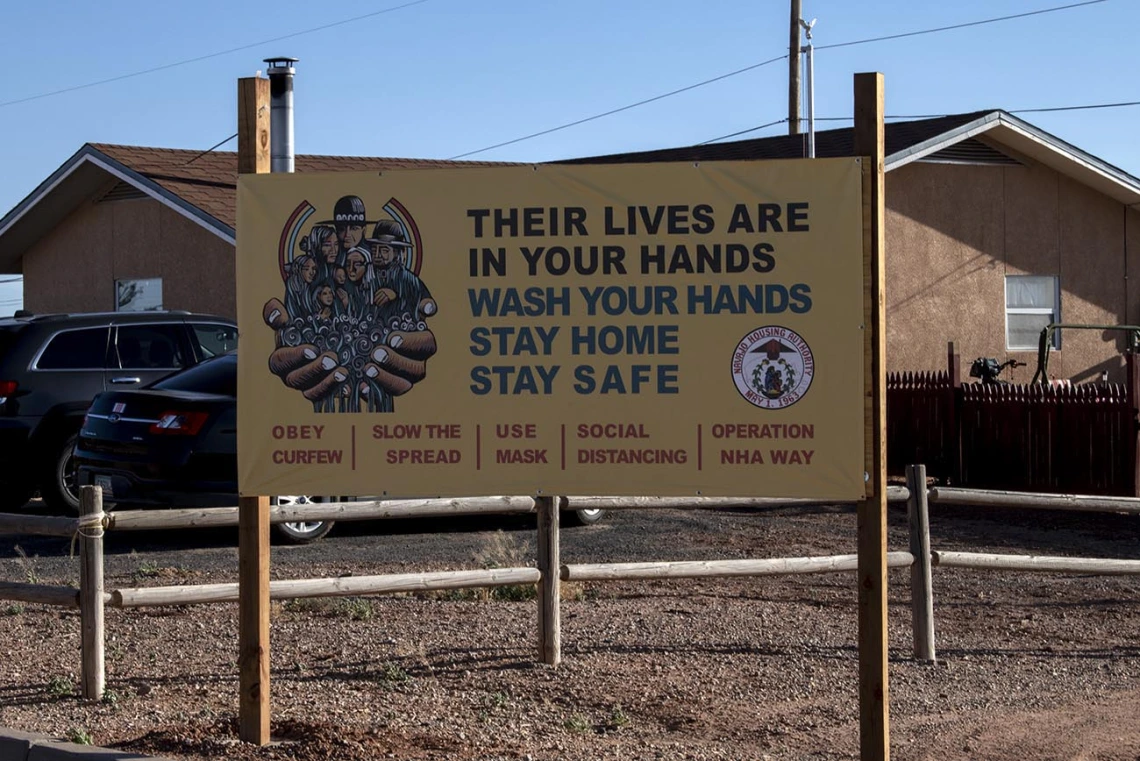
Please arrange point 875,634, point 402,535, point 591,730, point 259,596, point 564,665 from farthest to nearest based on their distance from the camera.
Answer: point 402,535 < point 564,665 < point 591,730 < point 259,596 < point 875,634

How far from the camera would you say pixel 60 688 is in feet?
23.1

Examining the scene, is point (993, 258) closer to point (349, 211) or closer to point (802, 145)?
point (802, 145)

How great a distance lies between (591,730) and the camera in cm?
642

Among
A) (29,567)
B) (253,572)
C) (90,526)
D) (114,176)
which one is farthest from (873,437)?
(114,176)

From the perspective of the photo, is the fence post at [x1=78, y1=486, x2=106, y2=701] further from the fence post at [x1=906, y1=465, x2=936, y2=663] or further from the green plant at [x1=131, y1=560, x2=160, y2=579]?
the fence post at [x1=906, y1=465, x2=936, y2=663]

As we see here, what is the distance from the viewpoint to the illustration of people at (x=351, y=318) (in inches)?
235

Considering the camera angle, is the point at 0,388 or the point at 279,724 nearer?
the point at 279,724

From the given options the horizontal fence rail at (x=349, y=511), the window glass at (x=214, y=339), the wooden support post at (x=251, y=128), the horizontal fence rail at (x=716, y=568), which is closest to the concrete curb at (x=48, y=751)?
the horizontal fence rail at (x=349, y=511)

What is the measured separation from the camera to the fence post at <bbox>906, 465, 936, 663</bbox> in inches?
314

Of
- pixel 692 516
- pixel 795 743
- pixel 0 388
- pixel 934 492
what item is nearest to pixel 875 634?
pixel 795 743

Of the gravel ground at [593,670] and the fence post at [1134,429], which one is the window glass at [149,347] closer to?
the gravel ground at [593,670]

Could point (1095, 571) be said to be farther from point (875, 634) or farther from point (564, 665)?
point (875, 634)

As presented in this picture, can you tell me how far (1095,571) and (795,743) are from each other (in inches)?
154

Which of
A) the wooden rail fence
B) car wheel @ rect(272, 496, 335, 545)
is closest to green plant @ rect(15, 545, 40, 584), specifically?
car wheel @ rect(272, 496, 335, 545)
